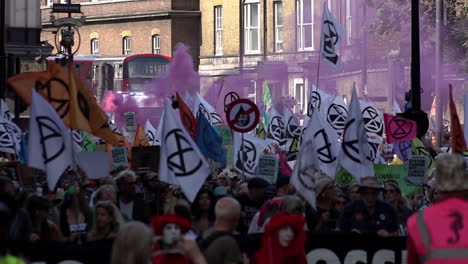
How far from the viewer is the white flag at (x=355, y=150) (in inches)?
558

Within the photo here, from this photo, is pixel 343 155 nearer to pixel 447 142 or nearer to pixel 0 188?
pixel 0 188

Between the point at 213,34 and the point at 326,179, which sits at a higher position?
Answer: the point at 213,34

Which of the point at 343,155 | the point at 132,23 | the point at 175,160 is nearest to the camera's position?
the point at 175,160

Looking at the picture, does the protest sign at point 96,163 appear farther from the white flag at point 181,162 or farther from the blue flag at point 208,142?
the white flag at point 181,162

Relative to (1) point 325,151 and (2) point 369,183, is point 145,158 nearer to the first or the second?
(1) point 325,151

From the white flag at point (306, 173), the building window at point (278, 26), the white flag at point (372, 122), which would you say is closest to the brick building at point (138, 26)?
the building window at point (278, 26)

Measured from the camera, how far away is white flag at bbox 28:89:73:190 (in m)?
11.7

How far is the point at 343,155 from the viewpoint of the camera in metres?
14.4

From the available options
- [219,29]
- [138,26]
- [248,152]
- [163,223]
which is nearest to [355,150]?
[248,152]

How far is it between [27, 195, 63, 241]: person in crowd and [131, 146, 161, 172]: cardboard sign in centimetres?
632

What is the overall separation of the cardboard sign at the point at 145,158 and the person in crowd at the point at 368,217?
6.21m

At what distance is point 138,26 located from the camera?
6469cm

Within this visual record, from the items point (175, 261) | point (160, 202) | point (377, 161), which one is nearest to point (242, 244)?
point (175, 261)

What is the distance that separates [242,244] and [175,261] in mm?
2651
